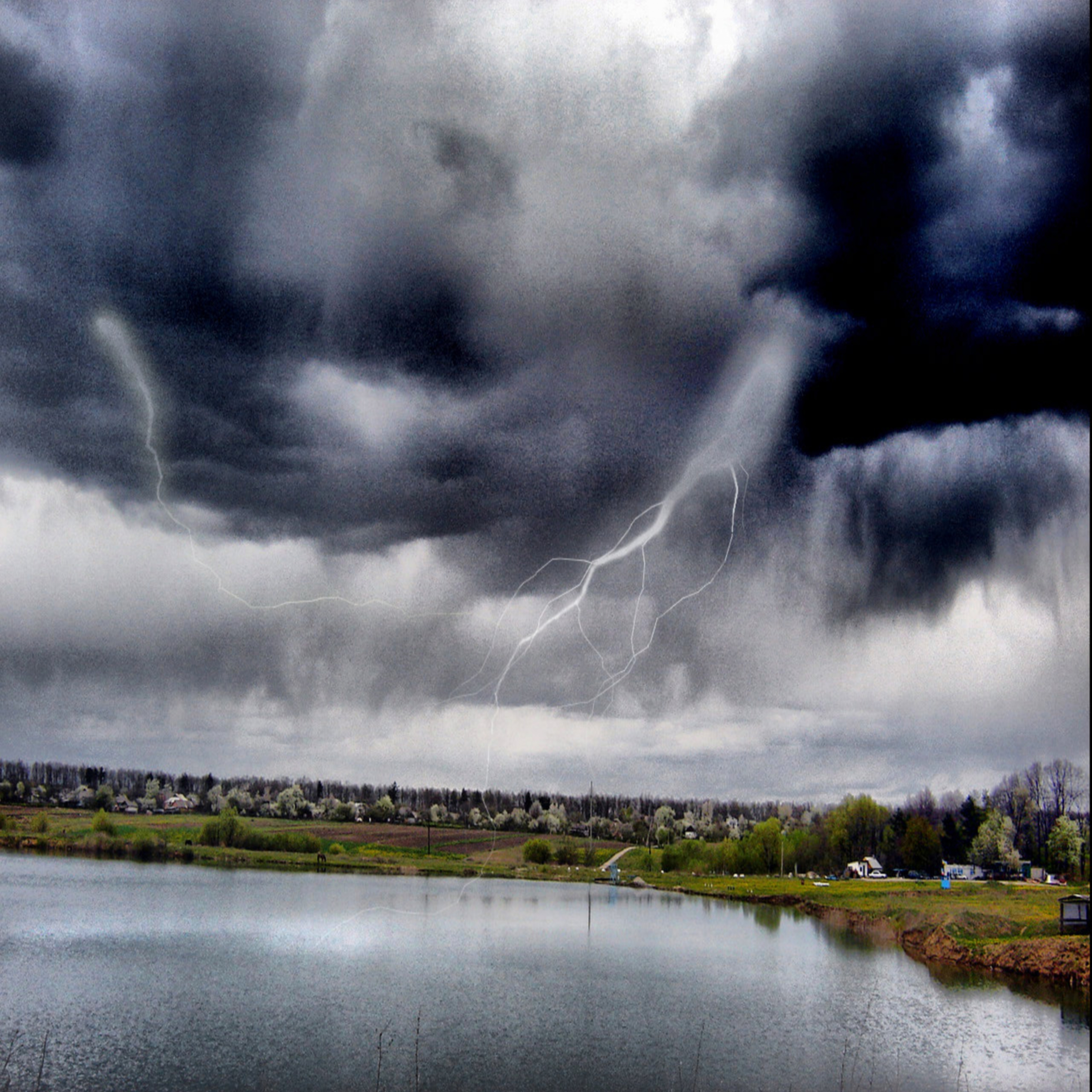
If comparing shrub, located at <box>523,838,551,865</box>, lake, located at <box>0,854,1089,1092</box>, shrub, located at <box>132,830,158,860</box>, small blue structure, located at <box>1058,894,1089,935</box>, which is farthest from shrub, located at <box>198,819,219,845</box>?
small blue structure, located at <box>1058,894,1089,935</box>

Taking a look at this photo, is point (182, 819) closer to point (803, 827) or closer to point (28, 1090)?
point (803, 827)

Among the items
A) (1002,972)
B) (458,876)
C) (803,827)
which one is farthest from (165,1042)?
(803,827)

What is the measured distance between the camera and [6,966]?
48188 millimetres

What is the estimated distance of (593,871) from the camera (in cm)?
14262

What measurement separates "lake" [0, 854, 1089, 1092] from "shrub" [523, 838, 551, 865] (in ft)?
237

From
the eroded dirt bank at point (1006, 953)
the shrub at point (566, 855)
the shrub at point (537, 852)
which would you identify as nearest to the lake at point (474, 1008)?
the eroded dirt bank at point (1006, 953)

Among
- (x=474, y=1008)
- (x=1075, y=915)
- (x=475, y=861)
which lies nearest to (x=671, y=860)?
(x=475, y=861)

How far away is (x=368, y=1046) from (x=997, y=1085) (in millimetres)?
23237

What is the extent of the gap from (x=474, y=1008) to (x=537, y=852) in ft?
368

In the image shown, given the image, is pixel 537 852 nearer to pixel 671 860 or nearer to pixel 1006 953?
pixel 671 860

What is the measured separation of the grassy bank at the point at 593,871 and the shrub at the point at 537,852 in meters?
1.55

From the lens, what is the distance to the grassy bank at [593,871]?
66688 mm

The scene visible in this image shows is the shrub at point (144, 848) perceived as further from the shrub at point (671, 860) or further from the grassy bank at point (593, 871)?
the shrub at point (671, 860)

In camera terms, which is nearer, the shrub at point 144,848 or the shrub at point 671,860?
the shrub at point 144,848
